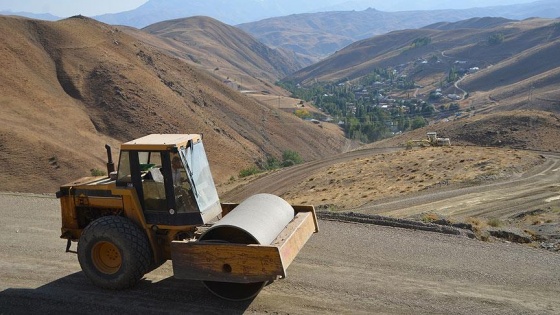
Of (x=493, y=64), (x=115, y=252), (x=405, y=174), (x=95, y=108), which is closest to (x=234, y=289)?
A: (x=115, y=252)

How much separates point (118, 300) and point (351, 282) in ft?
12.9

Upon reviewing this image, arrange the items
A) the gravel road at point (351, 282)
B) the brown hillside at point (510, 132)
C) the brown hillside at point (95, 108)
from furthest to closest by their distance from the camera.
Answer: the brown hillside at point (510, 132) < the brown hillside at point (95, 108) < the gravel road at point (351, 282)

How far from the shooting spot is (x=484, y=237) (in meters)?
11.8

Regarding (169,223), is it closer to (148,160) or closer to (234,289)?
(148,160)

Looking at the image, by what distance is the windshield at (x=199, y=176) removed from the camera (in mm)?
8602

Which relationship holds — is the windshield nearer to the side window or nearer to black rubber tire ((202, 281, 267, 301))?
the side window

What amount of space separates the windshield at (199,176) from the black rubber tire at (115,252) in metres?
1.14

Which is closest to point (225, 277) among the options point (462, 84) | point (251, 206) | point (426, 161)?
point (251, 206)

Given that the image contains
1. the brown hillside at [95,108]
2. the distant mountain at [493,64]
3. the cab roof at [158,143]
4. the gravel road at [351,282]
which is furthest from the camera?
the distant mountain at [493,64]

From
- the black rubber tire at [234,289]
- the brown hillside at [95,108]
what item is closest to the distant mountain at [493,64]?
the brown hillside at [95,108]

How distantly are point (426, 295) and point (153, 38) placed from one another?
16283cm

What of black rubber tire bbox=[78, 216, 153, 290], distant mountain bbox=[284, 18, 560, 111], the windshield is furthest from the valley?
the windshield

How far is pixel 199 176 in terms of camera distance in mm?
8844

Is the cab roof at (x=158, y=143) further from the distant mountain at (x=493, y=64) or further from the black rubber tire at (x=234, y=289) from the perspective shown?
the distant mountain at (x=493, y=64)
